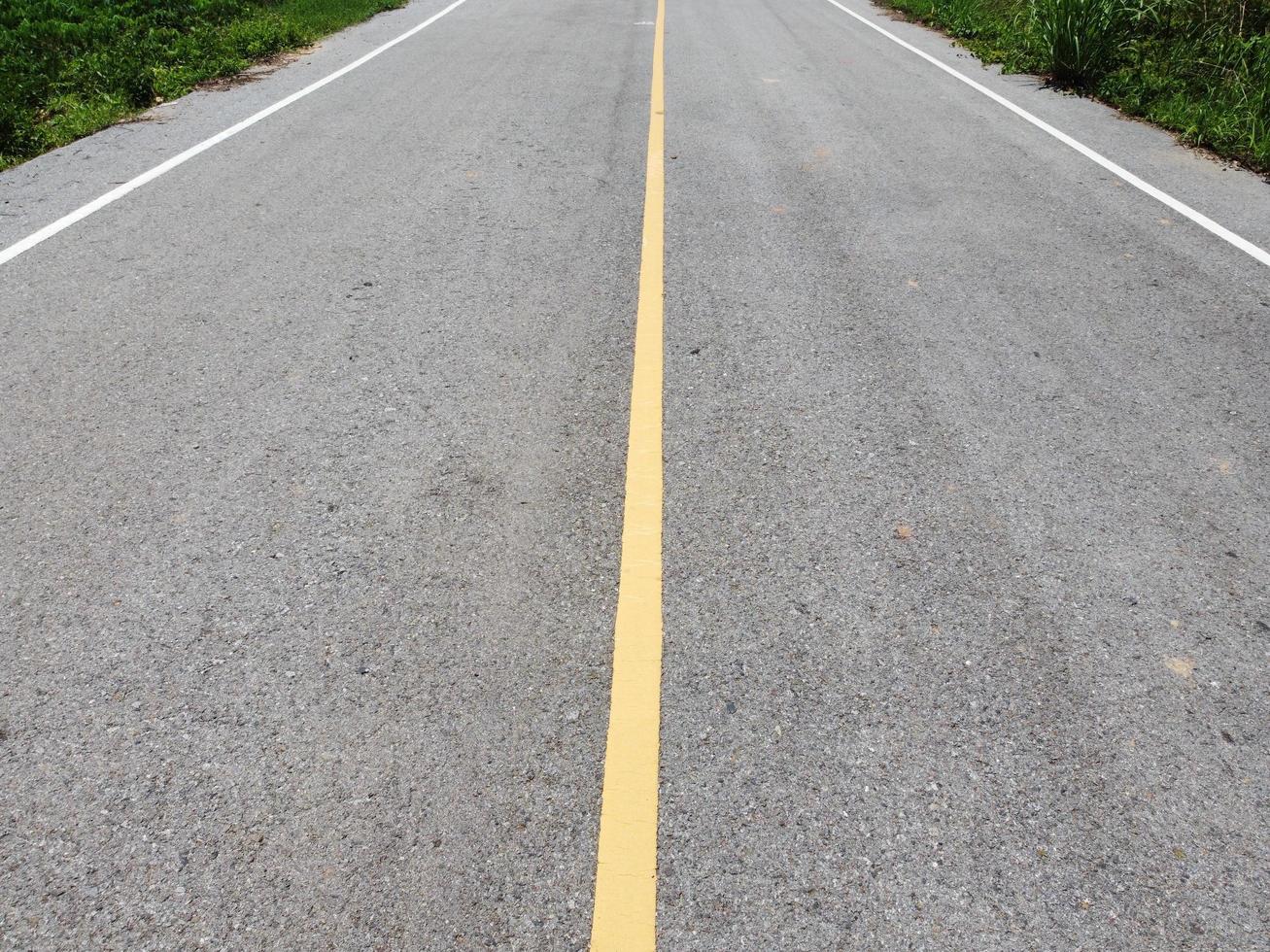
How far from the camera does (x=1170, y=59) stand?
32.7 feet

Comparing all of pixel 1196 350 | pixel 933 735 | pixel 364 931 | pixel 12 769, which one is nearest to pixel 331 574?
pixel 12 769

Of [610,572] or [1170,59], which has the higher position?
[1170,59]

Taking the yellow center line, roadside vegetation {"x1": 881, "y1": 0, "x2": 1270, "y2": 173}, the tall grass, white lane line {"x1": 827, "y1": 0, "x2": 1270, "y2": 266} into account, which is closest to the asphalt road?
the yellow center line

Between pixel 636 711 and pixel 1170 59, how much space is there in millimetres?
10498

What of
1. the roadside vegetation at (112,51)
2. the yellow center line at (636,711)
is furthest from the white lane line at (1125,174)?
the roadside vegetation at (112,51)

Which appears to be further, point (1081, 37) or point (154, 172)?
point (1081, 37)

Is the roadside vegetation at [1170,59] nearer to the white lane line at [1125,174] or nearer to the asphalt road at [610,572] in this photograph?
the white lane line at [1125,174]

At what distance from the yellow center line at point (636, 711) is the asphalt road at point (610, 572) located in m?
0.05

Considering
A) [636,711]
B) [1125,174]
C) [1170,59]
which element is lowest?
[636,711]

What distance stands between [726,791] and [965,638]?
0.94 metres

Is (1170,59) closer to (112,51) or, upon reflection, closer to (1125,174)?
(1125,174)

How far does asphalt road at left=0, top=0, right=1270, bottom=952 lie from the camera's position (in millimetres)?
2141

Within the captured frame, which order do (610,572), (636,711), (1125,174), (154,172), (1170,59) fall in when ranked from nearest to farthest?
1. (636,711)
2. (610,572)
3. (154,172)
4. (1125,174)
5. (1170,59)

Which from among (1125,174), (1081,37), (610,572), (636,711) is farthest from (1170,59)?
(636,711)
